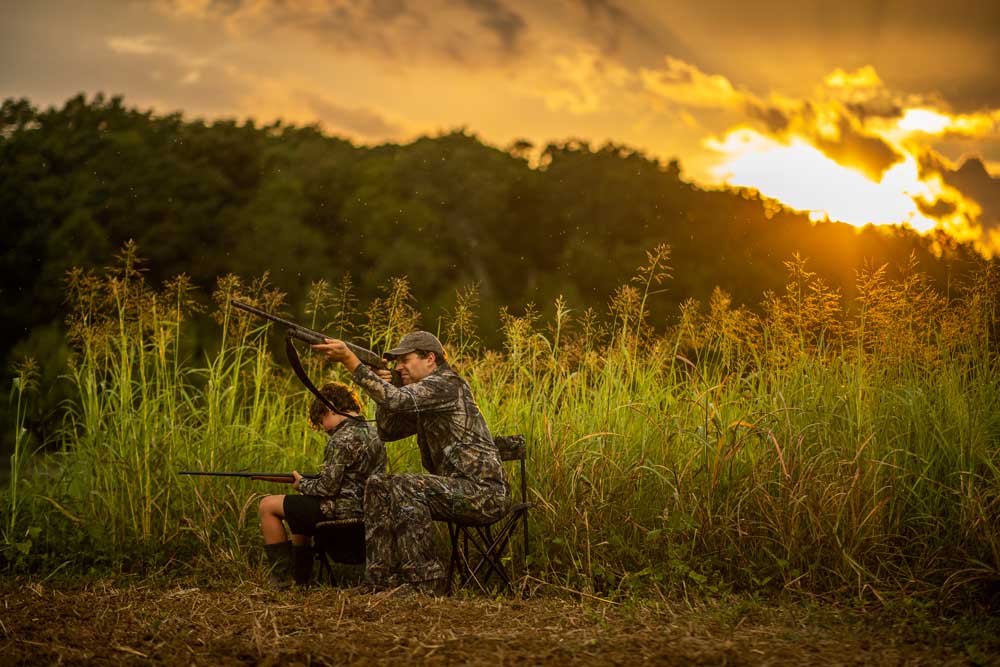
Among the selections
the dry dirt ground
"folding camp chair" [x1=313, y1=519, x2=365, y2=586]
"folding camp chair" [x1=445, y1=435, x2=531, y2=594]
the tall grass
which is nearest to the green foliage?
the tall grass

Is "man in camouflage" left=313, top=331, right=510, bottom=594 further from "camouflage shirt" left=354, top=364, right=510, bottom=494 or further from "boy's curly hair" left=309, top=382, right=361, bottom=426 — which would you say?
"boy's curly hair" left=309, top=382, right=361, bottom=426

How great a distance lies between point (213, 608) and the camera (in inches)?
197

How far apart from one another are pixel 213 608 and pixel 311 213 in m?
20.6

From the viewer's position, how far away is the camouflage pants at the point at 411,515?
5.41 metres

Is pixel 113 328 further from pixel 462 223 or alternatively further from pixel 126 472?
pixel 462 223

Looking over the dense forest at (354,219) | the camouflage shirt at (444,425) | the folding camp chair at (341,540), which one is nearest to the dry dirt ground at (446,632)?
the folding camp chair at (341,540)

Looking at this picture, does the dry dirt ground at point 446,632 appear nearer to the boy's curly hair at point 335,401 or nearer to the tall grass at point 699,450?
the tall grass at point 699,450

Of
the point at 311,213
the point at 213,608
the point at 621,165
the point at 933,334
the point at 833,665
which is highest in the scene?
the point at 621,165

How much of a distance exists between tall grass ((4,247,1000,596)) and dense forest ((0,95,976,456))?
12.3 meters

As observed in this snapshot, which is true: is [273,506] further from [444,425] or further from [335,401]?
[444,425]

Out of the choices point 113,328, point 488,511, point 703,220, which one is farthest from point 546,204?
point 488,511

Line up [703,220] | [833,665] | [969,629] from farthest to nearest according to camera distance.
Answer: [703,220], [969,629], [833,665]

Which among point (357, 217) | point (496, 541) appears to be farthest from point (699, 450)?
point (357, 217)

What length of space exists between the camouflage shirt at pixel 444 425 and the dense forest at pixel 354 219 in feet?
45.9
